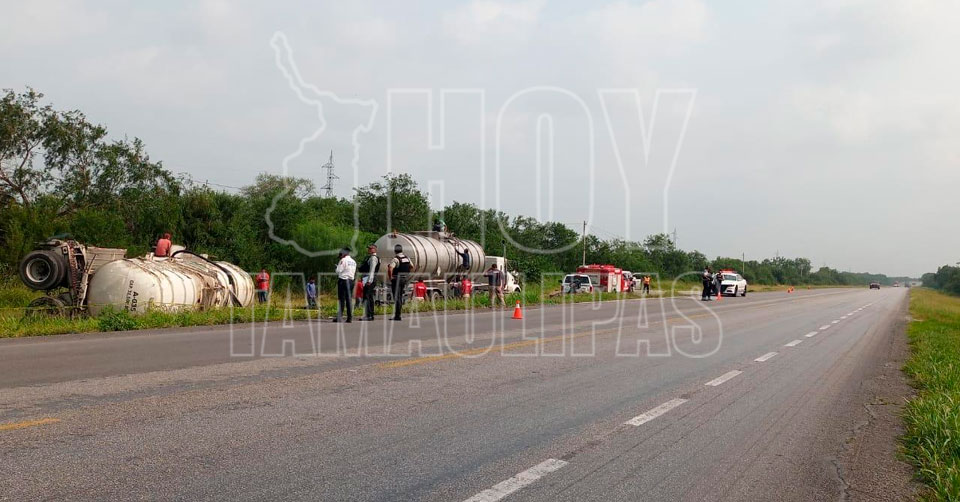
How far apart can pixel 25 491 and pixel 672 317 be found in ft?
68.0

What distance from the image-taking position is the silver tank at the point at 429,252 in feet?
91.7

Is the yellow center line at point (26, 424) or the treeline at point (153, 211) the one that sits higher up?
the treeline at point (153, 211)

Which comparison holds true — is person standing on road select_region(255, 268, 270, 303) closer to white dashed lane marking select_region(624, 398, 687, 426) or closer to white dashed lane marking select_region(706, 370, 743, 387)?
white dashed lane marking select_region(706, 370, 743, 387)

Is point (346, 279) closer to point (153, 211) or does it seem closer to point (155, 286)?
point (155, 286)

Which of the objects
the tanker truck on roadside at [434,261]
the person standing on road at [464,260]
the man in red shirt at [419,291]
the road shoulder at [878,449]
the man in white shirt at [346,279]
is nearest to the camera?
the road shoulder at [878,449]

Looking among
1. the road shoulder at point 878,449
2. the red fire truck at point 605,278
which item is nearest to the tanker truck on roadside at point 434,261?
the road shoulder at point 878,449

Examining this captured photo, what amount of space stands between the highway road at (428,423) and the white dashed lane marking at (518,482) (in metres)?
0.02

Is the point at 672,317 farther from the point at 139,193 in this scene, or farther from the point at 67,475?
the point at 139,193

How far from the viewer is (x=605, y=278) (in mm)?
53688

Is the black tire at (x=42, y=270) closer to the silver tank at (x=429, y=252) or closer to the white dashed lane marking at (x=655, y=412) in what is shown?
the silver tank at (x=429, y=252)

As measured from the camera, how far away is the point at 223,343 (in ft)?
39.6

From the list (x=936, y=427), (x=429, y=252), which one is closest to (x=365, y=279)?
(x=429, y=252)

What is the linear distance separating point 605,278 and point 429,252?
88.9 ft

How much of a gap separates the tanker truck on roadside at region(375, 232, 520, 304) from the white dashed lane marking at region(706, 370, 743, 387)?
52.1 feet
